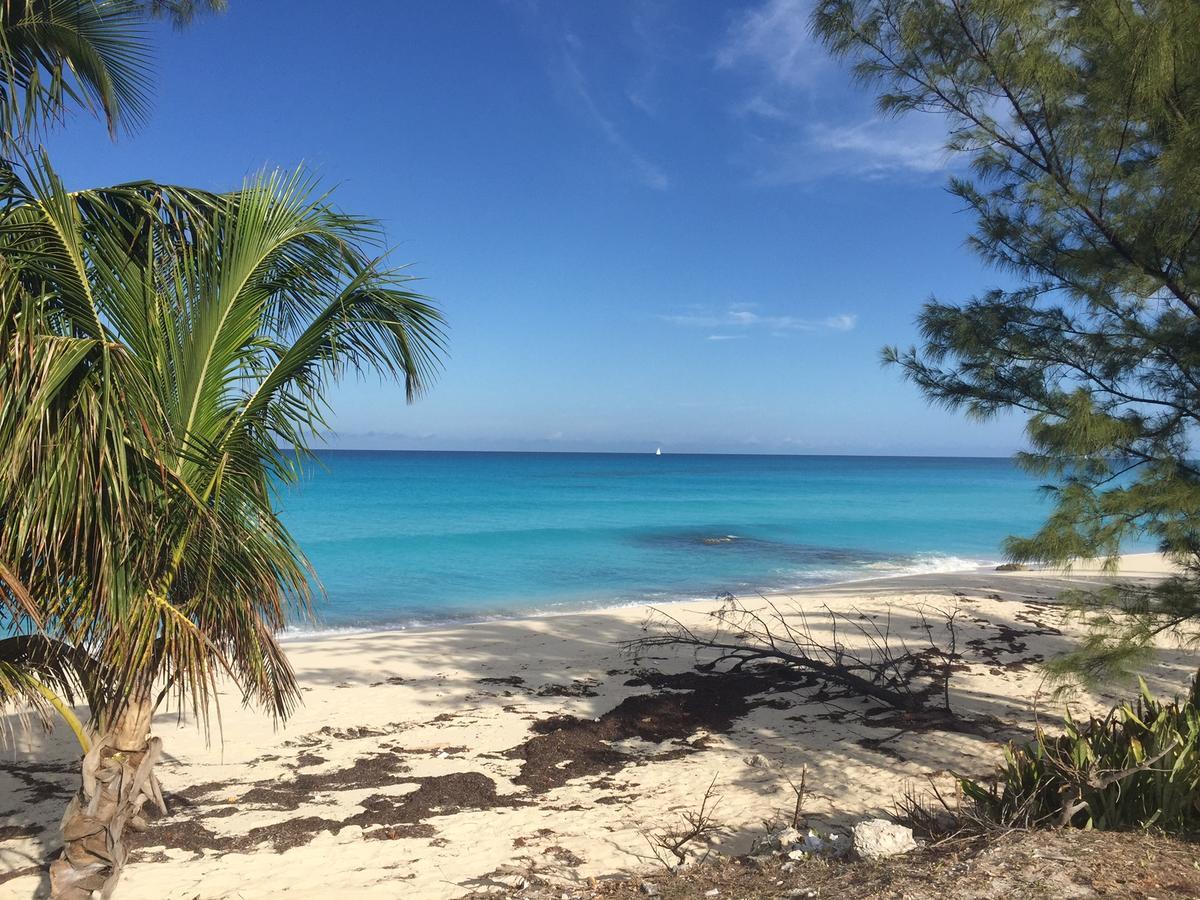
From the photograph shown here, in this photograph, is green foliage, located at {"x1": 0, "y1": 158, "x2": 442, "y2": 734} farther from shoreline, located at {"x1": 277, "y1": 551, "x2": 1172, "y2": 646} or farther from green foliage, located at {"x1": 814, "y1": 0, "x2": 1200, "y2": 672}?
shoreline, located at {"x1": 277, "y1": 551, "x2": 1172, "y2": 646}

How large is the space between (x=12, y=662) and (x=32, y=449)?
1.36m

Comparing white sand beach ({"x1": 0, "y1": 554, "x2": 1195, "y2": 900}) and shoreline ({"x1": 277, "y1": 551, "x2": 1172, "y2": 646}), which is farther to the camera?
shoreline ({"x1": 277, "y1": 551, "x2": 1172, "y2": 646})

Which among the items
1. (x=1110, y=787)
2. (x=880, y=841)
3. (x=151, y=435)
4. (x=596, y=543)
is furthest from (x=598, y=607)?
(x=151, y=435)

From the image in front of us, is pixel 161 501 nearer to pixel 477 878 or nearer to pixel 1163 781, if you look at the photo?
pixel 477 878

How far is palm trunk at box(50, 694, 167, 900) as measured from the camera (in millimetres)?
4062

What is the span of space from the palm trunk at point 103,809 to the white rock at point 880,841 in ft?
12.7

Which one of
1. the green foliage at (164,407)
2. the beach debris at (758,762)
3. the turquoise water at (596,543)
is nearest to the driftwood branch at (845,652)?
the beach debris at (758,762)

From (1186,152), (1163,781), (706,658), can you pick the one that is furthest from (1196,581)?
(706,658)

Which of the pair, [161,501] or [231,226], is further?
[231,226]

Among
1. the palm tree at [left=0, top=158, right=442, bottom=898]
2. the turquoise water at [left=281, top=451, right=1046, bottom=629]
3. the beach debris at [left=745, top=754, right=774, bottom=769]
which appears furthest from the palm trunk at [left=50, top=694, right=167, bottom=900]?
the beach debris at [left=745, top=754, right=774, bottom=769]

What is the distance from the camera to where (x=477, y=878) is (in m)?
4.75

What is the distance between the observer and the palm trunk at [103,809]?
4062 mm

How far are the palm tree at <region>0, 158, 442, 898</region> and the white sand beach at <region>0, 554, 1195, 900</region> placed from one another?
63 centimetres

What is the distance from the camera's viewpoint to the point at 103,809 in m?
4.10
